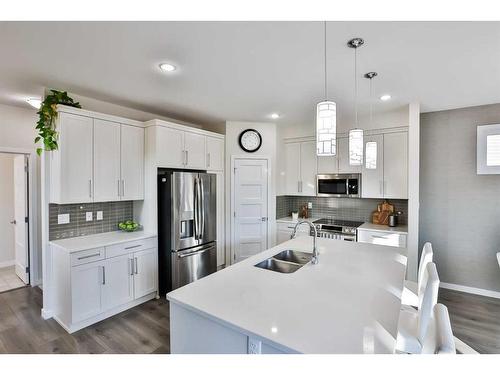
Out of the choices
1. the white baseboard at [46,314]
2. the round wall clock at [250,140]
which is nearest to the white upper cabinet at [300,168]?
the round wall clock at [250,140]

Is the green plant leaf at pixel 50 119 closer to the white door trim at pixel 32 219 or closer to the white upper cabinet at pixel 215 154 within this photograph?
the white door trim at pixel 32 219

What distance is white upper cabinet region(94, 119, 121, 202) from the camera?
294 cm

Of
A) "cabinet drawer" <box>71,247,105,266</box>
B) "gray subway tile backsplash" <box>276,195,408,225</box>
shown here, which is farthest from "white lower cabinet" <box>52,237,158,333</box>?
"gray subway tile backsplash" <box>276,195,408,225</box>

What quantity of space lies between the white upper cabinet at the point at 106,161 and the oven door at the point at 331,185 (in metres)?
3.06

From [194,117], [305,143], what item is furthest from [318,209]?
[194,117]

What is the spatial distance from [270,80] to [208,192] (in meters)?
1.82

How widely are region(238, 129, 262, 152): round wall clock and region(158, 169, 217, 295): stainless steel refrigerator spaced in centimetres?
95

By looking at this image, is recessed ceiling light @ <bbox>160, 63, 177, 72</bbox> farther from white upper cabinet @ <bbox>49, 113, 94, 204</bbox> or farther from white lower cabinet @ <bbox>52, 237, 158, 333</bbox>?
white lower cabinet @ <bbox>52, 237, 158, 333</bbox>

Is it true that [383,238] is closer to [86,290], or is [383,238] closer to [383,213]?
[383,213]

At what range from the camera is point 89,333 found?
8.29ft

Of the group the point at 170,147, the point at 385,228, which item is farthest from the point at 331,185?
the point at 170,147

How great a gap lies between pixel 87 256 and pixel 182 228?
110 cm

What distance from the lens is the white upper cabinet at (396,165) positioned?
12.1ft

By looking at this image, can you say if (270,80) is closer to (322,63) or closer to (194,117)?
(322,63)
